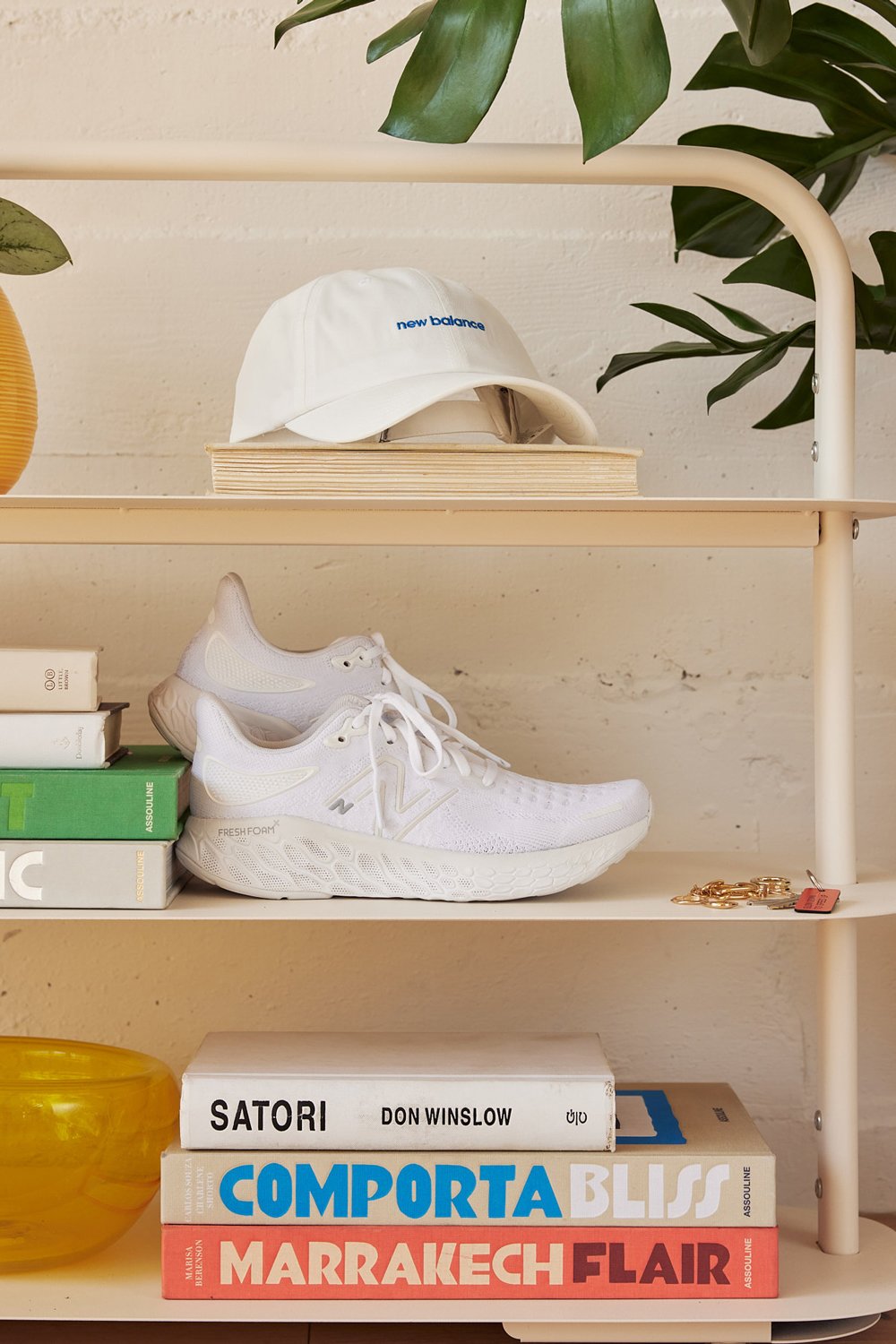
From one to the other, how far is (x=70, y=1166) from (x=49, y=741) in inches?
13.3

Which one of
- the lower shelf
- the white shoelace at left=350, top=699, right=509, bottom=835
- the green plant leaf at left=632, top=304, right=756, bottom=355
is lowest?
the lower shelf

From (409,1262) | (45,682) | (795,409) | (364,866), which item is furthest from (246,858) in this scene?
(795,409)

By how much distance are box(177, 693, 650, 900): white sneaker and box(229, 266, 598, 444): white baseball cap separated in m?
0.24

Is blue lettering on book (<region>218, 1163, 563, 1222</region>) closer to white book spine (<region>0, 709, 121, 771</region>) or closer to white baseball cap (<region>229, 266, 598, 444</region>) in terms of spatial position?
white book spine (<region>0, 709, 121, 771</region>)

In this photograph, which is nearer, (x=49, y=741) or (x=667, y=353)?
(x=49, y=741)

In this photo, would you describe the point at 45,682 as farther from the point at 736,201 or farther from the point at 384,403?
the point at 736,201

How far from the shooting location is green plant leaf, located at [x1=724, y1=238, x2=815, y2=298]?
1146 mm

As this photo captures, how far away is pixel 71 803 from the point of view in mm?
965

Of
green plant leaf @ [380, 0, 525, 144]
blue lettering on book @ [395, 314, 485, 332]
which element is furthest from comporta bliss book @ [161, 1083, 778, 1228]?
green plant leaf @ [380, 0, 525, 144]

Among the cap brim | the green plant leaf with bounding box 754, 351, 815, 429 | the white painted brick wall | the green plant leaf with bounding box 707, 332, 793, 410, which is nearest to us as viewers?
the cap brim

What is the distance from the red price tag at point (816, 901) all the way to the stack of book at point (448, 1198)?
0.19 m

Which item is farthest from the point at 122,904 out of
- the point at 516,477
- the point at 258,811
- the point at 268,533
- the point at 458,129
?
the point at 458,129

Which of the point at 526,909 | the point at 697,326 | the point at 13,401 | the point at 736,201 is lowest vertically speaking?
the point at 526,909

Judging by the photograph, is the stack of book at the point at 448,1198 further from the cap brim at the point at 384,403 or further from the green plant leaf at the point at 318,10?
the green plant leaf at the point at 318,10
